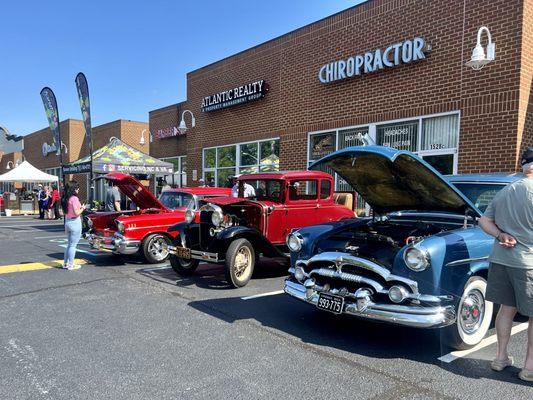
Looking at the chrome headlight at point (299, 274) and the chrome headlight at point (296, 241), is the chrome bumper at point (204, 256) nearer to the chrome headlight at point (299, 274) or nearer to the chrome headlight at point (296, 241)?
the chrome headlight at point (296, 241)

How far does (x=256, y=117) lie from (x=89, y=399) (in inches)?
482

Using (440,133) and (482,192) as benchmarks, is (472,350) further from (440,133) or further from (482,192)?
(440,133)

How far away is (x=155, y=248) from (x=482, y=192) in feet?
19.9

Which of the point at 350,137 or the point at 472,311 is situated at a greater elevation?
the point at 350,137

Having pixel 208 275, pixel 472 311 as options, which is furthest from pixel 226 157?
pixel 472 311

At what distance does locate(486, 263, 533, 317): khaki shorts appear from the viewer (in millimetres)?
3373

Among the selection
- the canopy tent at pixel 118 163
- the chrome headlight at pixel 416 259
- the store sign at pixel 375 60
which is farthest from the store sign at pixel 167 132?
the chrome headlight at pixel 416 259

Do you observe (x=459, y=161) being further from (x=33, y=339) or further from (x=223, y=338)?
(x=33, y=339)

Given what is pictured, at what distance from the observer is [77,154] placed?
1288 inches

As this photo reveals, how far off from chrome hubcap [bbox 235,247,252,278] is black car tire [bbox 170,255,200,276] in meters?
1.22

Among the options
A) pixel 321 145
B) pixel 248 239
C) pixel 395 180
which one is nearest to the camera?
pixel 395 180

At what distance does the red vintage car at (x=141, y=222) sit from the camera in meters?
8.27

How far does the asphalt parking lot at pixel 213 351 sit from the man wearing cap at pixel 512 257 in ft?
1.06

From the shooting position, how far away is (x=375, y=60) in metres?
10.6
